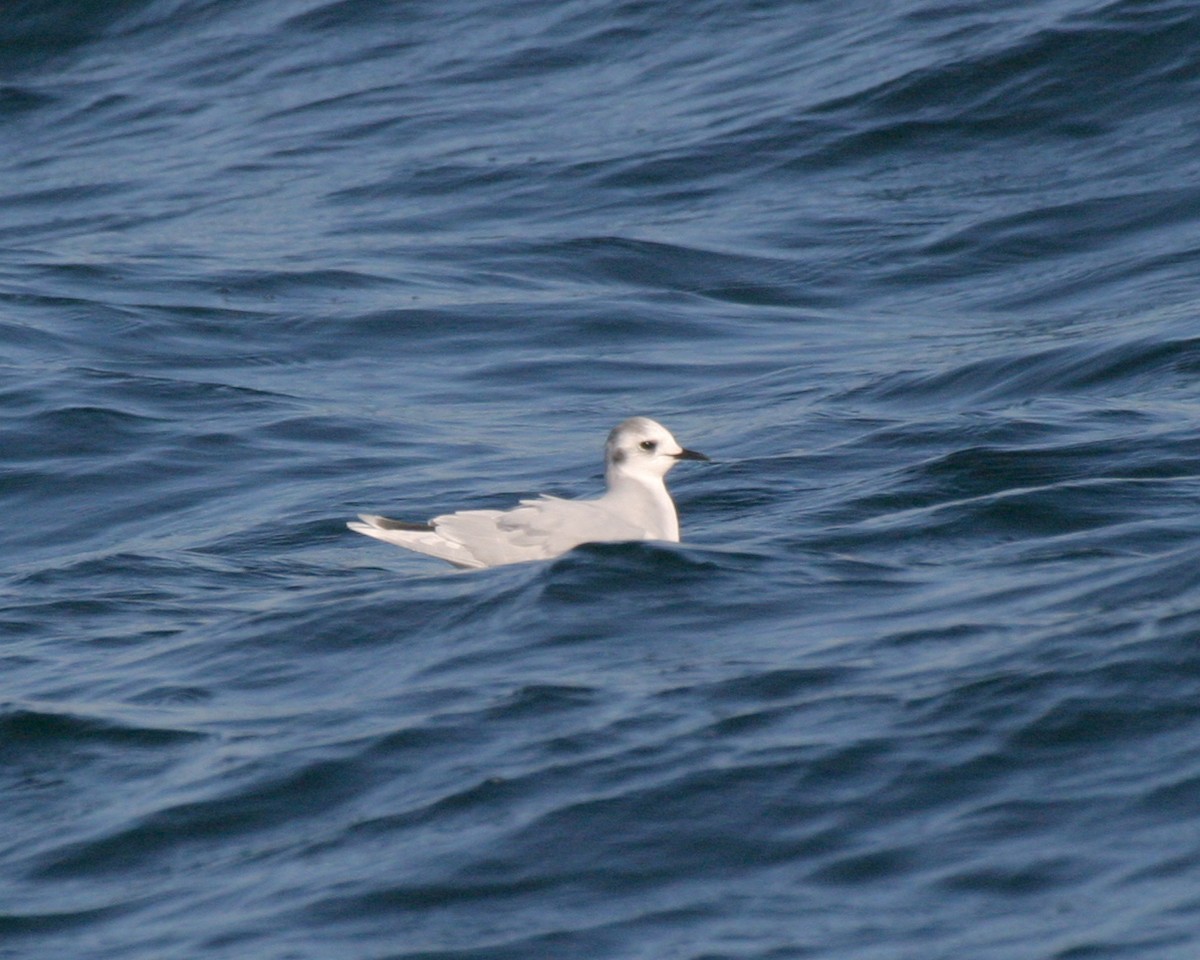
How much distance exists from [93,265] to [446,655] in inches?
339

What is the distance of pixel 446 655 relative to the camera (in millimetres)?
6691

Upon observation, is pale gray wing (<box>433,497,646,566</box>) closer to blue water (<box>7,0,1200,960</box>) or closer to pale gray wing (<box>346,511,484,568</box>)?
pale gray wing (<box>346,511,484,568</box>)

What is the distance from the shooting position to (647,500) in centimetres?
835

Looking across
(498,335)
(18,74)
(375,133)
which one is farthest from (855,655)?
(18,74)

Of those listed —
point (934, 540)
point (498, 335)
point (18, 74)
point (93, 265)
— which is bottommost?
point (934, 540)

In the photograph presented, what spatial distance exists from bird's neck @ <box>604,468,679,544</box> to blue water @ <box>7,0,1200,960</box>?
448mm

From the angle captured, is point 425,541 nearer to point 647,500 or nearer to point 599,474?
point 647,500

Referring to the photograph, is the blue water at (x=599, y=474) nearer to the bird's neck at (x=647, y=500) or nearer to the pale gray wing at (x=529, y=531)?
the pale gray wing at (x=529, y=531)

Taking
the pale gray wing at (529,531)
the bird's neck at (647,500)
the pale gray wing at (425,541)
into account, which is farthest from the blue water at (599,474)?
the bird's neck at (647,500)

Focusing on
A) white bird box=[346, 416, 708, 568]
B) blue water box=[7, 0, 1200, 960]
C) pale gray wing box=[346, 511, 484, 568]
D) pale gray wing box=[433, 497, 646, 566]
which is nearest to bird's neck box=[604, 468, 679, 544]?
white bird box=[346, 416, 708, 568]

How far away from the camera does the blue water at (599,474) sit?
4.96 m

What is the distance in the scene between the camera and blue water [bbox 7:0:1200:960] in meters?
4.96

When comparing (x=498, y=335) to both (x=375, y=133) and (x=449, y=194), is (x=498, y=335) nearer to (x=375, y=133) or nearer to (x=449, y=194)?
(x=449, y=194)

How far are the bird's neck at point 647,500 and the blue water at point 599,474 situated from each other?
45cm
